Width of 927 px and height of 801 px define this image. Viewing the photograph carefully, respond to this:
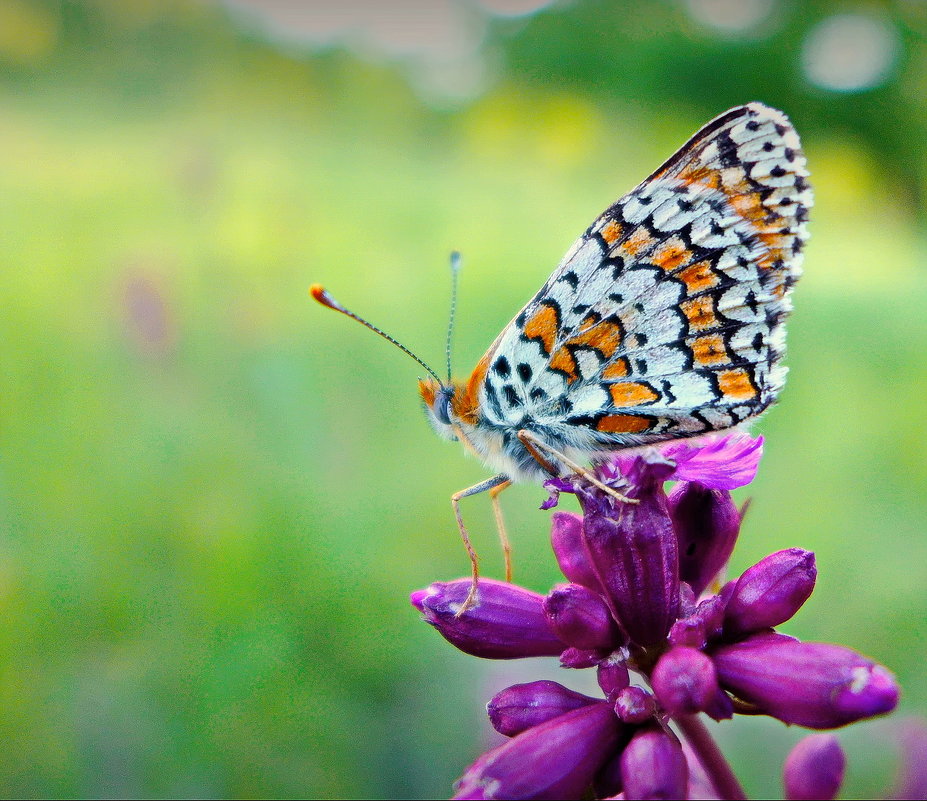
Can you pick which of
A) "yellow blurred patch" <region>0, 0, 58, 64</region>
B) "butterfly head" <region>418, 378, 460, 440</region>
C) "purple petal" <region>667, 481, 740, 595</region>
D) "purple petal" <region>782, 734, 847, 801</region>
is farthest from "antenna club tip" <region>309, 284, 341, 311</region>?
"yellow blurred patch" <region>0, 0, 58, 64</region>

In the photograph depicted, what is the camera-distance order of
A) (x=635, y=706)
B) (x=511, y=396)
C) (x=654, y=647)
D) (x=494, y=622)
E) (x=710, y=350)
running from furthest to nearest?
(x=511, y=396), (x=710, y=350), (x=494, y=622), (x=654, y=647), (x=635, y=706)

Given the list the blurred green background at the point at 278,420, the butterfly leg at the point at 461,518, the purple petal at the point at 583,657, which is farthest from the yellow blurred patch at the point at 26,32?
the purple petal at the point at 583,657

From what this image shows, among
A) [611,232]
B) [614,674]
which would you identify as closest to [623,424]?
[611,232]

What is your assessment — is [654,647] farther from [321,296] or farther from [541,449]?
[321,296]

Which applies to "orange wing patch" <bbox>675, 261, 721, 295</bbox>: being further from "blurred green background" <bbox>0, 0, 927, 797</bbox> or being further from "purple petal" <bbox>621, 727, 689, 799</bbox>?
"blurred green background" <bbox>0, 0, 927, 797</bbox>

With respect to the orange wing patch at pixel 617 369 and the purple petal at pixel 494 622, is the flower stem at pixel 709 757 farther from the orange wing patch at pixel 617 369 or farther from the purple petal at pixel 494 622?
the orange wing patch at pixel 617 369

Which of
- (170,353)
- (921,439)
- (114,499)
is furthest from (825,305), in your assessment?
(114,499)

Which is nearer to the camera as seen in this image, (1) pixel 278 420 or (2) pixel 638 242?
(2) pixel 638 242
